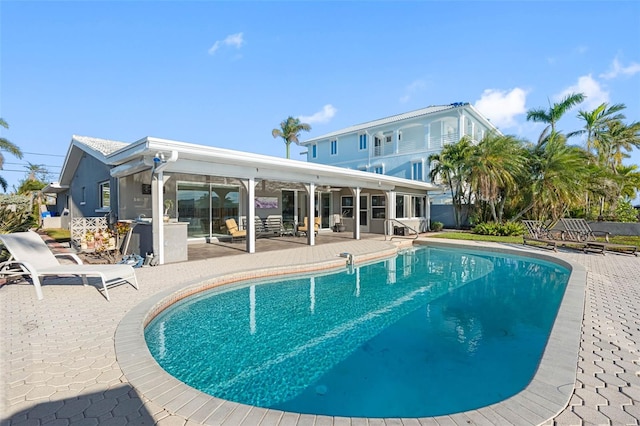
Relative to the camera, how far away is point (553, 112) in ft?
66.8

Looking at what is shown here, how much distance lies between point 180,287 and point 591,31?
14.3 meters

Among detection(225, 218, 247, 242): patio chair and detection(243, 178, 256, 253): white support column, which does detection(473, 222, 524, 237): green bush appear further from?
detection(243, 178, 256, 253): white support column

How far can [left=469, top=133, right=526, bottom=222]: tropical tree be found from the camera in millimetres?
16359

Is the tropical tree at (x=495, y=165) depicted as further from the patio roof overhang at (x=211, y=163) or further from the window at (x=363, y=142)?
the window at (x=363, y=142)

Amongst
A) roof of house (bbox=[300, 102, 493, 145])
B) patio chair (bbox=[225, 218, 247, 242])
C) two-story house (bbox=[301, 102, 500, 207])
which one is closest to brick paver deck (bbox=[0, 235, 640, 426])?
patio chair (bbox=[225, 218, 247, 242])

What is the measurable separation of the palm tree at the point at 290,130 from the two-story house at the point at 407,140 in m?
4.57

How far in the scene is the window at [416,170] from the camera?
2366 cm

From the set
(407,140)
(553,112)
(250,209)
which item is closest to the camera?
(250,209)

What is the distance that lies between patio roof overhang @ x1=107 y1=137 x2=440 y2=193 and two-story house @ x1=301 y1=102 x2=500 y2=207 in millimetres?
12177

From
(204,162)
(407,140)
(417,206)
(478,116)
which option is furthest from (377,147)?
(204,162)

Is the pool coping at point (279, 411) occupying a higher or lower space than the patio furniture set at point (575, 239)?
lower

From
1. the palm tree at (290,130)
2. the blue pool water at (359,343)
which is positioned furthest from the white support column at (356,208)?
the palm tree at (290,130)

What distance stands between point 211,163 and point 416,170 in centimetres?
1857

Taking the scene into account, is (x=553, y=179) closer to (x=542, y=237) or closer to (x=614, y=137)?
(x=542, y=237)
